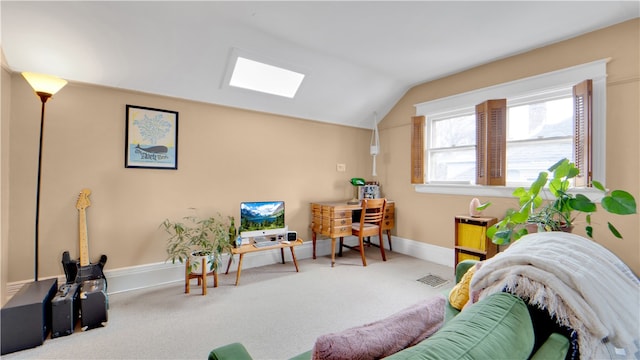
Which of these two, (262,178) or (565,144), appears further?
(262,178)

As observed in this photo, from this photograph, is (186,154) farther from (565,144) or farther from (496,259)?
(565,144)

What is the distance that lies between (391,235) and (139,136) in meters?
3.76

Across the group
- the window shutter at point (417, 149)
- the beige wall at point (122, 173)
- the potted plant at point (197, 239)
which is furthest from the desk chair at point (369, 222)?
the potted plant at point (197, 239)

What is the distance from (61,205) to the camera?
100.0 inches

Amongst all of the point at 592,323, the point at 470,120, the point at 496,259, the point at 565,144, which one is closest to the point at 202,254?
the point at 496,259

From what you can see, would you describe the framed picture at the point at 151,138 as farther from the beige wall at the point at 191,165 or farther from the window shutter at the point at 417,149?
the window shutter at the point at 417,149

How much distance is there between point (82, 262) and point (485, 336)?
3.25 meters

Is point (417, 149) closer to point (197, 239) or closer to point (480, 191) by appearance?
point (480, 191)

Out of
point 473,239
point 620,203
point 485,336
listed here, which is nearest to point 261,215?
point 473,239

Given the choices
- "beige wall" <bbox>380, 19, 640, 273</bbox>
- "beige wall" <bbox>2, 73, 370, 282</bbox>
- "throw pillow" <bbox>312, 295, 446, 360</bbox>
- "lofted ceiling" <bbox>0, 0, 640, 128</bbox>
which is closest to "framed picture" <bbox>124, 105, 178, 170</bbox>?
"beige wall" <bbox>2, 73, 370, 282</bbox>

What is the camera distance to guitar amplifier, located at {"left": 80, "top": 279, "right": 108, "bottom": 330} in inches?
82.2

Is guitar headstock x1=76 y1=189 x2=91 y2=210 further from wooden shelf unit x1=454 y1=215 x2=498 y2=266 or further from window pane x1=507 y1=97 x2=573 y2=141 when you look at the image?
window pane x1=507 y1=97 x2=573 y2=141

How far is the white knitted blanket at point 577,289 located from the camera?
832 mm

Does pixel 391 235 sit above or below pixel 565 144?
below
